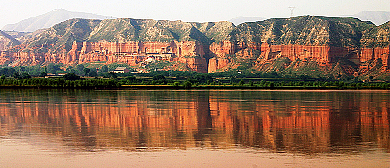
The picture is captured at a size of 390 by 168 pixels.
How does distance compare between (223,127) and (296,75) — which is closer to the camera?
(223,127)

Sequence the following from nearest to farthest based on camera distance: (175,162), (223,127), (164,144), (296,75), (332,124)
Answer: (175,162) → (164,144) → (223,127) → (332,124) → (296,75)

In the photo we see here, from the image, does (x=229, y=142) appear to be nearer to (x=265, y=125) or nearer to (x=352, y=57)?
(x=265, y=125)

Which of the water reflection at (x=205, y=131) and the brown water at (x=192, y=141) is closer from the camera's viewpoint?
the brown water at (x=192, y=141)

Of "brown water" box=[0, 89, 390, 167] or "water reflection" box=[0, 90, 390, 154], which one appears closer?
"brown water" box=[0, 89, 390, 167]

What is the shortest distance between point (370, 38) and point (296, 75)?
47052 millimetres

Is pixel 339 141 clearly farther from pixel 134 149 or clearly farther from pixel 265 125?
pixel 134 149

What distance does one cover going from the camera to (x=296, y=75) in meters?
174

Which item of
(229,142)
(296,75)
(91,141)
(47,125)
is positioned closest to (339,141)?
Answer: (229,142)

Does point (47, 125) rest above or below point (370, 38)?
below

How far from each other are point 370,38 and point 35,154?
195m

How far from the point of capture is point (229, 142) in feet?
86.0

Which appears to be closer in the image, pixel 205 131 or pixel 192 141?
pixel 192 141

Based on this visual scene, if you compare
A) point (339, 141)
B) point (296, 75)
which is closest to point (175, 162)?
point (339, 141)

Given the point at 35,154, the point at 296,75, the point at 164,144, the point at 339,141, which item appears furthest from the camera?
the point at 296,75
